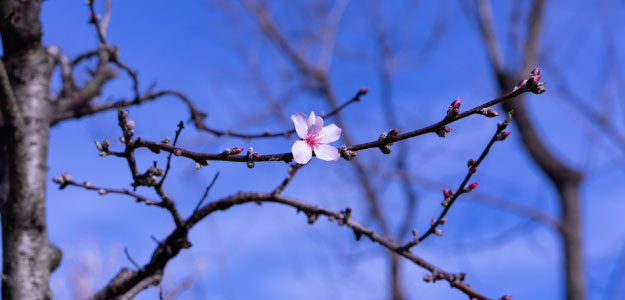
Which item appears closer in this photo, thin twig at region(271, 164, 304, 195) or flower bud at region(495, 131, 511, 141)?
flower bud at region(495, 131, 511, 141)

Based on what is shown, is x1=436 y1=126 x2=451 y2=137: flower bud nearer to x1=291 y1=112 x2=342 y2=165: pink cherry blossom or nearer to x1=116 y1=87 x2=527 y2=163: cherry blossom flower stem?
x1=116 y1=87 x2=527 y2=163: cherry blossom flower stem

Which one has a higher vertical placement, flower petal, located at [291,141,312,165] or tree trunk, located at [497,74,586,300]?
tree trunk, located at [497,74,586,300]

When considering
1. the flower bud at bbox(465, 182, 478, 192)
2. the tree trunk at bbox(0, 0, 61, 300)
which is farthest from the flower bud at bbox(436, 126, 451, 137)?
the tree trunk at bbox(0, 0, 61, 300)

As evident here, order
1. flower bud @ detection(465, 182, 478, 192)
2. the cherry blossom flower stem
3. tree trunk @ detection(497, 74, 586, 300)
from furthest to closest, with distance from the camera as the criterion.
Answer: tree trunk @ detection(497, 74, 586, 300)
flower bud @ detection(465, 182, 478, 192)
the cherry blossom flower stem

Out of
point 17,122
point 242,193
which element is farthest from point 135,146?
point 17,122

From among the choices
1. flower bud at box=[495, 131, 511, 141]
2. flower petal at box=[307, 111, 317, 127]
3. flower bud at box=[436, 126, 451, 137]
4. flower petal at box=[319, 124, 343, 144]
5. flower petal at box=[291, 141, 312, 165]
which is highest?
flower petal at box=[307, 111, 317, 127]

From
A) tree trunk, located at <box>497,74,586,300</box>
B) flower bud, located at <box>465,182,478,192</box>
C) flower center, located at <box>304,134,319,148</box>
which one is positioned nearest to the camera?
flower center, located at <box>304,134,319,148</box>

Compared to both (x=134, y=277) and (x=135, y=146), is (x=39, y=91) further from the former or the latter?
(x=135, y=146)

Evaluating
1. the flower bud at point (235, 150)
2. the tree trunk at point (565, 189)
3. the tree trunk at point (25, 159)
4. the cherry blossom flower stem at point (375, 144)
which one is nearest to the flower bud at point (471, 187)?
the cherry blossom flower stem at point (375, 144)

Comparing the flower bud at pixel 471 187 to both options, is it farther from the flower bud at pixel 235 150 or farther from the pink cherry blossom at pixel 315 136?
the flower bud at pixel 235 150
